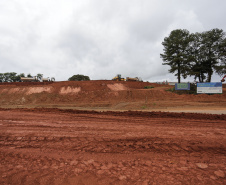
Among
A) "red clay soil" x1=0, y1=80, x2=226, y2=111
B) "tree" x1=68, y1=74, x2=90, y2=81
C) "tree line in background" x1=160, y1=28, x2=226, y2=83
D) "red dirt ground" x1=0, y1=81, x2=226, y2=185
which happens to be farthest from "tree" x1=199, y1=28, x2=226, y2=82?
"tree" x1=68, y1=74, x2=90, y2=81

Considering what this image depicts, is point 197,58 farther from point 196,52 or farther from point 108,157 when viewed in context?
point 108,157

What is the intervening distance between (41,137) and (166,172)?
4169 mm

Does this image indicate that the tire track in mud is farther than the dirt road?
Yes

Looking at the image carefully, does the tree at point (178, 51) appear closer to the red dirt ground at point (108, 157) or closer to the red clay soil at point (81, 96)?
the red clay soil at point (81, 96)

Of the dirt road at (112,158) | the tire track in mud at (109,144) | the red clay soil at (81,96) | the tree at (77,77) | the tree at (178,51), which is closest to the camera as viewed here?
Answer: the dirt road at (112,158)

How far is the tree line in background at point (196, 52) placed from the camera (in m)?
32.3

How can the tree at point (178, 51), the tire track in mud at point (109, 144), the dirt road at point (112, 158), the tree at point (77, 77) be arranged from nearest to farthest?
1. the dirt road at point (112, 158)
2. the tire track in mud at point (109, 144)
3. the tree at point (178, 51)
4. the tree at point (77, 77)

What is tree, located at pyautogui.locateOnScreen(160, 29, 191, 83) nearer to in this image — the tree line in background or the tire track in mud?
the tree line in background

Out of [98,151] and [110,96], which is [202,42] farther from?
[98,151]

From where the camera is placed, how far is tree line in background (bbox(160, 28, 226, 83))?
32281 millimetres

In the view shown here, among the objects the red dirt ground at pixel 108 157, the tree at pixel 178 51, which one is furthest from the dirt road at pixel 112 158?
the tree at pixel 178 51

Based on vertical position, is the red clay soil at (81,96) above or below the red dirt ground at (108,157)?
above

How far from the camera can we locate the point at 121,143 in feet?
14.0

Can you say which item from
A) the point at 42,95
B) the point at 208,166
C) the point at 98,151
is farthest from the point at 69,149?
the point at 42,95
